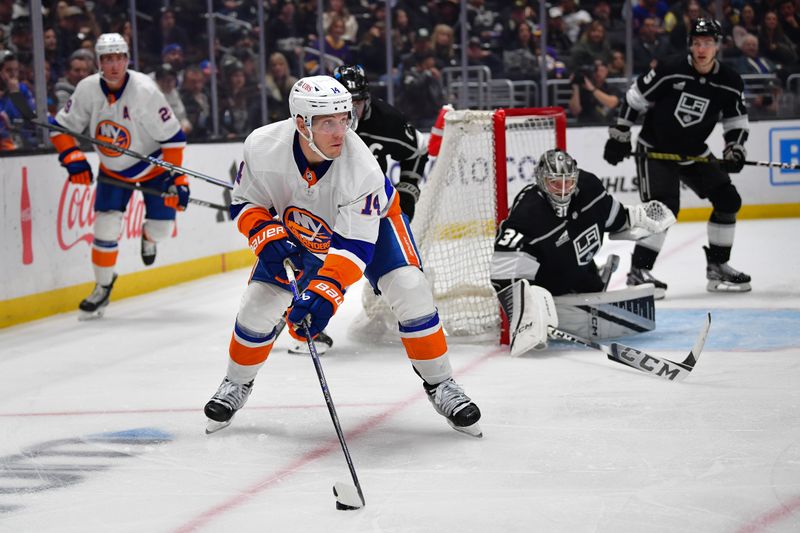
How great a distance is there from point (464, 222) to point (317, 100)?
1.92m

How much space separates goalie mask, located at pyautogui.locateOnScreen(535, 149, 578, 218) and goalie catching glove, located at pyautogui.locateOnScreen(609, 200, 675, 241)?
412mm

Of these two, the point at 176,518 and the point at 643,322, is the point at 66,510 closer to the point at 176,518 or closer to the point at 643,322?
the point at 176,518

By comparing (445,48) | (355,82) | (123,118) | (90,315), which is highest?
(445,48)

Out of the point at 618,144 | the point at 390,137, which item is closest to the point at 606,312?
the point at 390,137

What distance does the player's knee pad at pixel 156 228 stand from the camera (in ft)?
18.8

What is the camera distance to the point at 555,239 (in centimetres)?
428

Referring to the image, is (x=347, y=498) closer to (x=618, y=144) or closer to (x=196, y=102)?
(x=618, y=144)

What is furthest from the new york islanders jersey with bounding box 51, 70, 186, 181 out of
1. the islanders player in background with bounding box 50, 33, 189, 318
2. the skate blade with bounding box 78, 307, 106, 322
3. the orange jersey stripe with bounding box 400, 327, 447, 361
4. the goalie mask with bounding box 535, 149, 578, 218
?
the orange jersey stripe with bounding box 400, 327, 447, 361

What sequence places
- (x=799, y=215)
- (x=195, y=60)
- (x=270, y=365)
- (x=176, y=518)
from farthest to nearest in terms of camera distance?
(x=799, y=215) → (x=195, y=60) → (x=270, y=365) → (x=176, y=518)

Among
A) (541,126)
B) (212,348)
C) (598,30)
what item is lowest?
(212,348)

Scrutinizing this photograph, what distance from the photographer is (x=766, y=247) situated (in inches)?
273

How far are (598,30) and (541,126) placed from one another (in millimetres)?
4268

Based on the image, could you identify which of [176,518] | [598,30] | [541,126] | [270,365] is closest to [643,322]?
[541,126]

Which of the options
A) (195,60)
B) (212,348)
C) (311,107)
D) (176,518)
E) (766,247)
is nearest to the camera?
(176,518)
